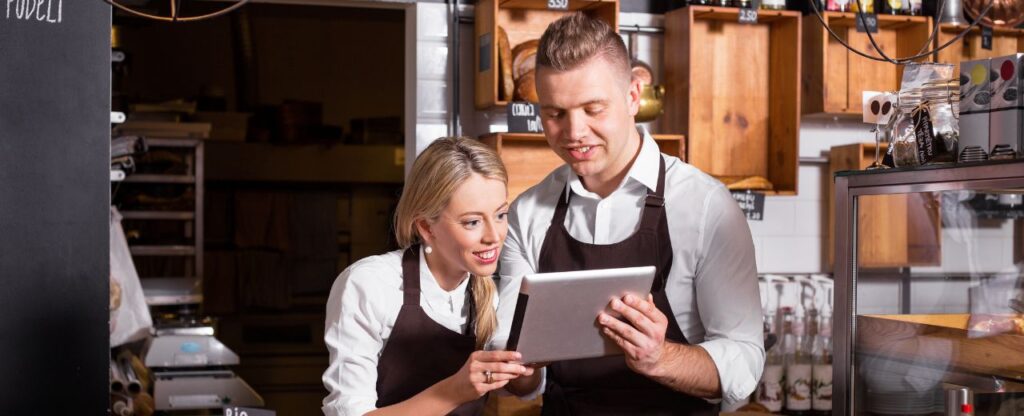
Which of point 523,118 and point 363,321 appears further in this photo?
point 523,118

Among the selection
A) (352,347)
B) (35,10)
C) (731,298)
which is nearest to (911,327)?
(731,298)

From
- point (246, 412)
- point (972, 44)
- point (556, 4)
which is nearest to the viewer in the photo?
point (246, 412)

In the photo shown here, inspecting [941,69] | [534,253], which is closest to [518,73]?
[534,253]

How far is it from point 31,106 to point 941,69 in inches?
102

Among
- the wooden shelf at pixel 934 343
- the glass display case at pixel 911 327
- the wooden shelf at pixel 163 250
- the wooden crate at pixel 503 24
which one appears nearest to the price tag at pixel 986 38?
the wooden crate at pixel 503 24

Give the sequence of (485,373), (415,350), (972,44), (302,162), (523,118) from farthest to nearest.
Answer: (302,162) < (972,44) < (523,118) < (415,350) < (485,373)

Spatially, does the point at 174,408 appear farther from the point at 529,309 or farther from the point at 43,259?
the point at 529,309

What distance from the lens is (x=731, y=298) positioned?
2113mm

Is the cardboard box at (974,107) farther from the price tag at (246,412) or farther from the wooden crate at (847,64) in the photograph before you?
the wooden crate at (847,64)

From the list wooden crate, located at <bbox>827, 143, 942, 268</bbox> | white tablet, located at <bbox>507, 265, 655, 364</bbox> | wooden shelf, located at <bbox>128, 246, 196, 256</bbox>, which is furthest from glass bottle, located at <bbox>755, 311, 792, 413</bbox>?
wooden shelf, located at <bbox>128, 246, 196, 256</bbox>

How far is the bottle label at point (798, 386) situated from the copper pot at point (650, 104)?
1095 mm

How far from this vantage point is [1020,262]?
8.47 feet

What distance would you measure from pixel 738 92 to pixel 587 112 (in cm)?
254

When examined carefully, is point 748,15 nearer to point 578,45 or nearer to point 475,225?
point 578,45
